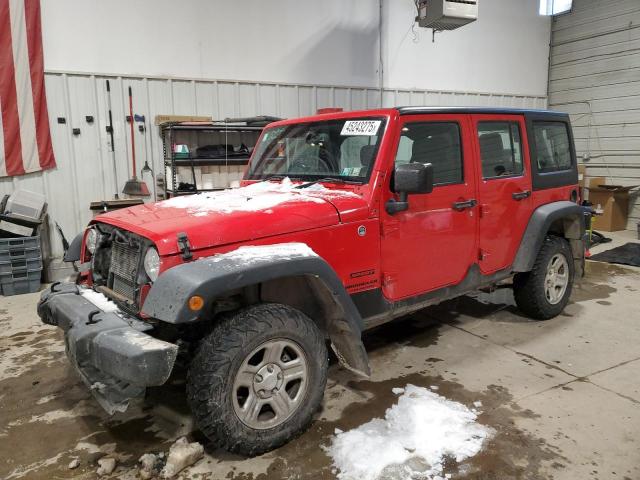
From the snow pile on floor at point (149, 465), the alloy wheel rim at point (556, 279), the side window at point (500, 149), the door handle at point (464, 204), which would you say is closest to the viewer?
the snow pile on floor at point (149, 465)

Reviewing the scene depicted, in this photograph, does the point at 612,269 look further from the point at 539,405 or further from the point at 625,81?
the point at 625,81

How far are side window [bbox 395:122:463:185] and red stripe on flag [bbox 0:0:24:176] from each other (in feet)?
16.1

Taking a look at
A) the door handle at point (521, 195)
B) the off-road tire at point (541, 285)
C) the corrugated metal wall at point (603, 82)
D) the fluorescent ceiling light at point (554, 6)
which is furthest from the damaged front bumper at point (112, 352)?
the fluorescent ceiling light at point (554, 6)

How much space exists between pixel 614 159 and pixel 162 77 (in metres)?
8.20

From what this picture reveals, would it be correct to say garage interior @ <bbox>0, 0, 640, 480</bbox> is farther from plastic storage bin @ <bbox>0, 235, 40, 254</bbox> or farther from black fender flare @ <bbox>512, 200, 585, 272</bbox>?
black fender flare @ <bbox>512, 200, 585, 272</bbox>

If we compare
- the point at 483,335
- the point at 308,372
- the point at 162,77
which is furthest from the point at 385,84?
the point at 308,372

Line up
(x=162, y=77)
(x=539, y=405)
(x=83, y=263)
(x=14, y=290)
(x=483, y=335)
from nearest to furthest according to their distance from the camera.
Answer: (x=539, y=405) < (x=83, y=263) < (x=483, y=335) < (x=14, y=290) < (x=162, y=77)

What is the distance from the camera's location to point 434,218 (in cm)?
296

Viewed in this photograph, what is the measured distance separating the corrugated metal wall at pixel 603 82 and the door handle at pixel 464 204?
23.7ft

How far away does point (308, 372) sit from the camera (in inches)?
92.7

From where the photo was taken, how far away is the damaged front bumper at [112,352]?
1.88m

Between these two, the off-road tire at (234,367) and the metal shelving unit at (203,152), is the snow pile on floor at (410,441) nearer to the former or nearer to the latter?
the off-road tire at (234,367)

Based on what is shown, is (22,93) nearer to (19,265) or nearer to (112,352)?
(19,265)

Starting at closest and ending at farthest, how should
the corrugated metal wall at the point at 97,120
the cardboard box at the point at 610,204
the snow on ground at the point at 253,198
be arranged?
the snow on ground at the point at 253,198
the corrugated metal wall at the point at 97,120
the cardboard box at the point at 610,204
